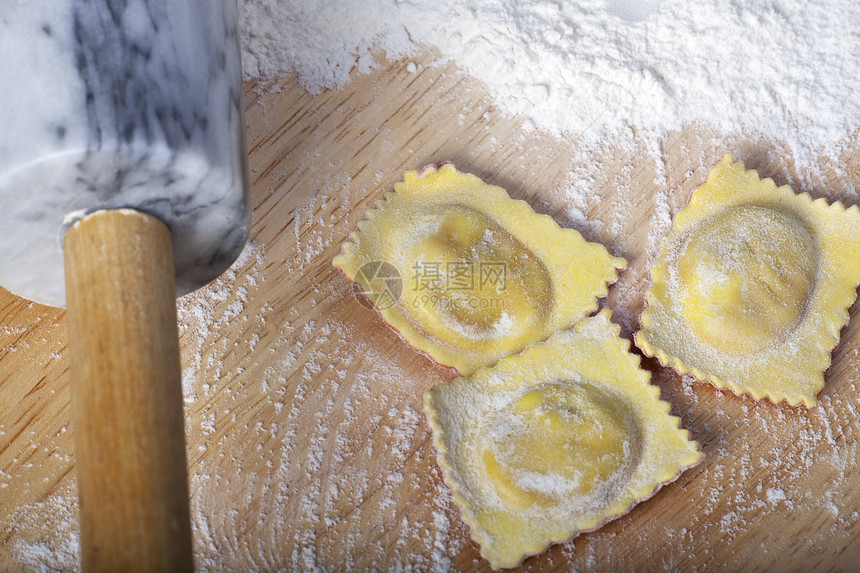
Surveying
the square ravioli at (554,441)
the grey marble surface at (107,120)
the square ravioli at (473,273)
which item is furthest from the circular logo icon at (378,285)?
the grey marble surface at (107,120)

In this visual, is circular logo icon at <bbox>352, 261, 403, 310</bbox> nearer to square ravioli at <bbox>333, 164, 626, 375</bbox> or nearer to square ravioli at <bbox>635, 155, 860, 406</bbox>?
square ravioli at <bbox>333, 164, 626, 375</bbox>

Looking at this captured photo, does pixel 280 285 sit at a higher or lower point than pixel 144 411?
A: higher

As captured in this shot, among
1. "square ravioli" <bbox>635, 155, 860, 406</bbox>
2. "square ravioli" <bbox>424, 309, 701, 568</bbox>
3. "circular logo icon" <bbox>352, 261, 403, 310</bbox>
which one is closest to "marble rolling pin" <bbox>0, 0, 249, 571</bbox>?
"circular logo icon" <bbox>352, 261, 403, 310</bbox>

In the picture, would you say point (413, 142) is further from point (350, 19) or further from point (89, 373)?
point (89, 373)

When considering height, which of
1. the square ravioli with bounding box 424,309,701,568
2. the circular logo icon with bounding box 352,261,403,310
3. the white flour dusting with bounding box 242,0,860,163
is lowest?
the square ravioli with bounding box 424,309,701,568

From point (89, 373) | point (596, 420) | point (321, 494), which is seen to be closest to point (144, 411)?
point (89, 373)

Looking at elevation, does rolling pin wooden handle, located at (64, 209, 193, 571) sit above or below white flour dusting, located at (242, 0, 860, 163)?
below

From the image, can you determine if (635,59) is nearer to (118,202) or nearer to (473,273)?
(473,273)
